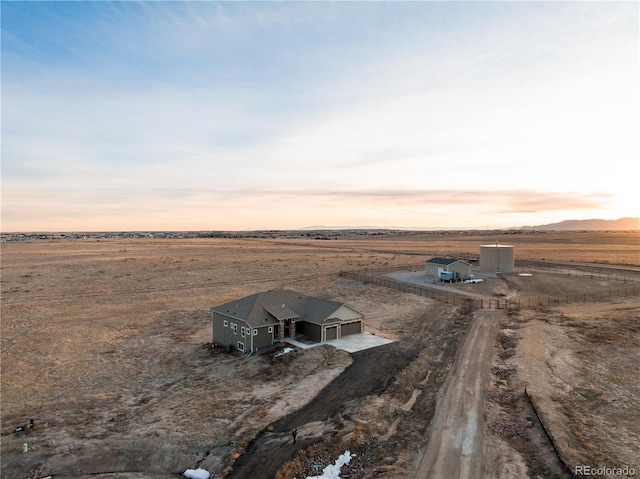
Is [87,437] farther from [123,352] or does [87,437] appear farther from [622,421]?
[622,421]

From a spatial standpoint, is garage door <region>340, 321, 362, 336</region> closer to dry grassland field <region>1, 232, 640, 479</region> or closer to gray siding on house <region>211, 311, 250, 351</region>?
dry grassland field <region>1, 232, 640, 479</region>

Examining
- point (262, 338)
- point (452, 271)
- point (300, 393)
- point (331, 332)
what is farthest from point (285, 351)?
point (452, 271)

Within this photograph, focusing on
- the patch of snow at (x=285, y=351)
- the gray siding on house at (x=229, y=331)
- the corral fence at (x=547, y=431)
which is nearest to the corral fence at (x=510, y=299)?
the corral fence at (x=547, y=431)

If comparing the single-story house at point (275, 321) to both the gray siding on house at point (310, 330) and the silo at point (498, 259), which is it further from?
the silo at point (498, 259)

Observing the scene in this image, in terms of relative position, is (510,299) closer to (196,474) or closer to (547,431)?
(547,431)

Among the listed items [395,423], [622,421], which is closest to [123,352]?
[395,423]
